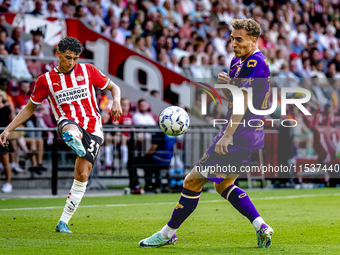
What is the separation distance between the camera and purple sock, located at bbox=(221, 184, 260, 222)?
5.39 meters

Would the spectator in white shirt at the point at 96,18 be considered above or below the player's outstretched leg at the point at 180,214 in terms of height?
above

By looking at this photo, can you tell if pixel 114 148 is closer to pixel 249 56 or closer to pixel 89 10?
pixel 89 10

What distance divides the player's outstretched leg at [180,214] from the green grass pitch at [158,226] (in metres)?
0.10

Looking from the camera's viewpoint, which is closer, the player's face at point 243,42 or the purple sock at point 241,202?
the player's face at point 243,42

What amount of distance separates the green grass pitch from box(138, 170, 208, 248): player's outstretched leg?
101 mm

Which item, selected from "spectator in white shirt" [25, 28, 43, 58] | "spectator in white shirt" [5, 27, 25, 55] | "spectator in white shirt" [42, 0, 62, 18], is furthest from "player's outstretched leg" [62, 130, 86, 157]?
"spectator in white shirt" [42, 0, 62, 18]


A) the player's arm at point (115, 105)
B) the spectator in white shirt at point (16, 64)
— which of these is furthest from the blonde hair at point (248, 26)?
the spectator in white shirt at point (16, 64)

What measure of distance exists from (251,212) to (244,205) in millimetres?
97

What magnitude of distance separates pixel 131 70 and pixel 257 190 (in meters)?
4.99

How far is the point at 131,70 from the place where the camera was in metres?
15.3

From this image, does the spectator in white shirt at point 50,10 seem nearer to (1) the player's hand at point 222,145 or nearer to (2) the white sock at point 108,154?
(2) the white sock at point 108,154

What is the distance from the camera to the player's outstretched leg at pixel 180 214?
5215 millimetres

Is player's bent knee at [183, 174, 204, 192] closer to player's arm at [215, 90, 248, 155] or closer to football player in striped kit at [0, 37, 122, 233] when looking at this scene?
player's arm at [215, 90, 248, 155]

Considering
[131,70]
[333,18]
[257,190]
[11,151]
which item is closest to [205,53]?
[131,70]
